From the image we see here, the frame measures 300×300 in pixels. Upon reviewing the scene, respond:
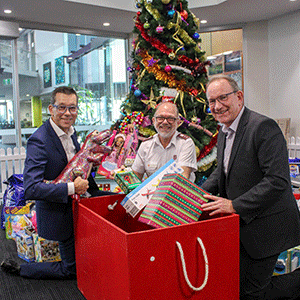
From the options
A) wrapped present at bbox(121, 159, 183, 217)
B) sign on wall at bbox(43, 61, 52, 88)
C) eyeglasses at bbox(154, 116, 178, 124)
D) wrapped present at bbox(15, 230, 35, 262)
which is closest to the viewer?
wrapped present at bbox(121, 159, 183, 217)

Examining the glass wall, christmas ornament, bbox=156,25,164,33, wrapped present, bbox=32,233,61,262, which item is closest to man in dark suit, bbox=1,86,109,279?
wrapped present, bbox=32,233,61,262

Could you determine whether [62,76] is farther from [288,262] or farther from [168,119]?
[288,262]

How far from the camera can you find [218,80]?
1.55 m

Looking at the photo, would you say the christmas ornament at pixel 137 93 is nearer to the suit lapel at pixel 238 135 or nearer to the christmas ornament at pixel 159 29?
the christmas ornament at pixel 159 29

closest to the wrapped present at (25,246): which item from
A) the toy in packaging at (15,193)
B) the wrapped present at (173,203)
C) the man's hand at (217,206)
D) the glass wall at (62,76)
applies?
the toy in packaging at (15,193)

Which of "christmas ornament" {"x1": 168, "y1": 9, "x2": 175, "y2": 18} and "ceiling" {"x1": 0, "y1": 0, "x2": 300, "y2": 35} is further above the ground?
"ceiling" {"x1": 0, "y1": 0, "x2": 300, "y2": 35}

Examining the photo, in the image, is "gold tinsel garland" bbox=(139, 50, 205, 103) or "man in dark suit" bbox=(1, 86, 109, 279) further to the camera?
"gold tinsel garland" bbox=(139, 50, 205, 103)

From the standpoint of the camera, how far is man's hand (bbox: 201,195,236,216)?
4.38 ft

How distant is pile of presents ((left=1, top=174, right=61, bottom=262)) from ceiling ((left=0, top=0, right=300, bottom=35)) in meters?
2.82

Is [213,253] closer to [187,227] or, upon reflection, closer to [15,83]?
[187,227]

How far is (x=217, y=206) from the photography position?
53.0 inches

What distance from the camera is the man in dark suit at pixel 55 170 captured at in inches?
72.7

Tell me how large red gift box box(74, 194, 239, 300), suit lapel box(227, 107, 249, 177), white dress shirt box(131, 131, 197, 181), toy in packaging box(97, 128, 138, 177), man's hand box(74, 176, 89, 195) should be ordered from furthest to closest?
toy in packaging box(97, 128, 138, 177) → white dress shirt box(131, 131, 197, 181) → man's hand box(74, 176, 89, 195) → suit lapel box(227, 107, 249, 177) → large red gift box box(74, 194, 239, 300)

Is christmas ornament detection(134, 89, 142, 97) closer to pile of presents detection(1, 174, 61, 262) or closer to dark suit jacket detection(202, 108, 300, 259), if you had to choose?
pile of presents detection(1, 174, 61, 262)
